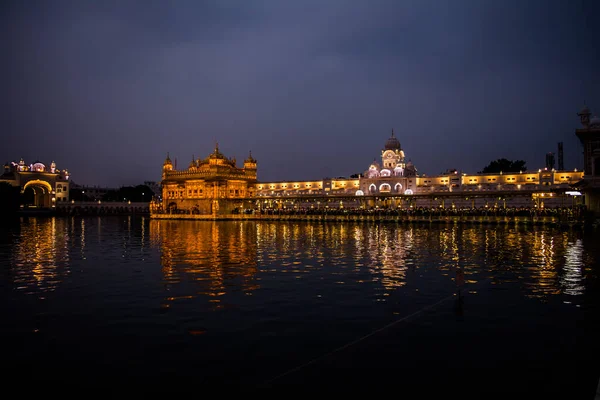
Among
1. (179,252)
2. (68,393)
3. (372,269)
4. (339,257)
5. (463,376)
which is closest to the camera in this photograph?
(68,393)

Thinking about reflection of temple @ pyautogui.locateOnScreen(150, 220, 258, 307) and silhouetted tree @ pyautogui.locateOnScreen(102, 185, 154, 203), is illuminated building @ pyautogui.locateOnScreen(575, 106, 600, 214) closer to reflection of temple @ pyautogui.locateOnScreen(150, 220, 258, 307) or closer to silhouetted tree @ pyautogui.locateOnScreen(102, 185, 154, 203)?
reflection of temple @ pyautogui.locateOnScreen(150, 220, 258, 307)

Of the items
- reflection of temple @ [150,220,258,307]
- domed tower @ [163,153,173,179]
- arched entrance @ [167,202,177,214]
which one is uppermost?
domed tower @ [163,153,173,179]

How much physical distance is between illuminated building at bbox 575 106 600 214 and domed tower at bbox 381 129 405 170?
73.7 metres

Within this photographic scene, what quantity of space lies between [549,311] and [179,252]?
17983mm

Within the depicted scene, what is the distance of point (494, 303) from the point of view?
40.3 ft

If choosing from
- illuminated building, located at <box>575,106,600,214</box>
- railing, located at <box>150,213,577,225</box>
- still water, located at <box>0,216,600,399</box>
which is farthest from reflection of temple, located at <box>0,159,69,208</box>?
illuminated building, located at <box>575,106,600,214</box>

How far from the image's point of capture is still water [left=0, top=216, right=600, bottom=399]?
7.68 meters

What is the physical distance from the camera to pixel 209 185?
76188 mm

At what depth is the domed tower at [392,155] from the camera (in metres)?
123

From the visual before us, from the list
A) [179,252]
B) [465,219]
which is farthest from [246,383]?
[465,219]

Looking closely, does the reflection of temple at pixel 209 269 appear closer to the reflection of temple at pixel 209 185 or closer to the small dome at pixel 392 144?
the reflection of temple at pixel 209 185

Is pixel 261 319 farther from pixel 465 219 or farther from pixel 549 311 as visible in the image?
pixel 465 219

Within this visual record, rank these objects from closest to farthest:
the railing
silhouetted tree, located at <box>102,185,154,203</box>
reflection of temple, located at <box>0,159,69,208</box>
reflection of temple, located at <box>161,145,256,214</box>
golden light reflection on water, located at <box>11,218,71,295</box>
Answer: golden light reflection on water, located at <box>11,218,71,295</box> < the railing < reflection of temple, located at <box>161,145,256,214</box> < reflection of temple, located at <box>0,159,69,208</box> < silhouetted tree, located at <box>102,185,154,203</box>

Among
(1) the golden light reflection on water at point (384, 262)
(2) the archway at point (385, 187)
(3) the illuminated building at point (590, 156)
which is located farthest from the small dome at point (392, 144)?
(1) the golden light reflection on water at point (384, 262)
